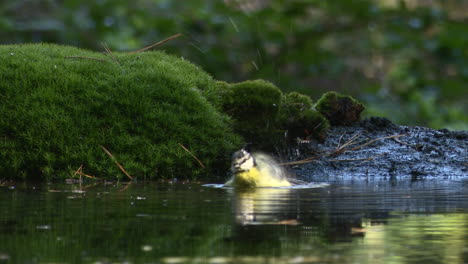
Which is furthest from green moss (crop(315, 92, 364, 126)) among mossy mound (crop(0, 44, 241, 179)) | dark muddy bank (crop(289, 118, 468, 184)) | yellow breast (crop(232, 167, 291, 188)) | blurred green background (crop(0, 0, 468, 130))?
blurred green background (crop(0, 0, 468, 130))

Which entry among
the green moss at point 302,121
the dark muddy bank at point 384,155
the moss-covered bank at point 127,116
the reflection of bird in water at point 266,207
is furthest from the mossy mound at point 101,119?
the reflection of bird in water at point 266,207

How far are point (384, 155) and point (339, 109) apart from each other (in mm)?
1226

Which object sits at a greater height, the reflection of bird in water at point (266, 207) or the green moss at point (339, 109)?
the green moss at point (339, 109)

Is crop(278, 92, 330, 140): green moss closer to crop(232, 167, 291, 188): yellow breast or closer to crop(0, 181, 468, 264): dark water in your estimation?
crop(232, 167, 291, 188): yellow breast

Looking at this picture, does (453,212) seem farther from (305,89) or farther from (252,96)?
(305,89)

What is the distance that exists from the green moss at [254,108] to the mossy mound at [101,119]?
0.21 m

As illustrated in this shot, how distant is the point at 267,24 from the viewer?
16.3 metres

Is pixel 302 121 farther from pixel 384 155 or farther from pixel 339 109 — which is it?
pixel 384 155

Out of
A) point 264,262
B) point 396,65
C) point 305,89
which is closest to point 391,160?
point 305,89

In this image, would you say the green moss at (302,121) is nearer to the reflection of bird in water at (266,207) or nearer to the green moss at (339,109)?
the green moss at (339,109)

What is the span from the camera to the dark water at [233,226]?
345 cm

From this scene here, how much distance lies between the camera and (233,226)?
14.4 ft

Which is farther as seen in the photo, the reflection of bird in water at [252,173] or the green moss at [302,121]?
the green moss at [302,121]

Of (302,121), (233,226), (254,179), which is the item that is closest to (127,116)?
(302,121)
